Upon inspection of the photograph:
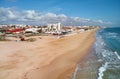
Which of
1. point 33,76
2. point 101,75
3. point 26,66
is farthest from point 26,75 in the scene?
point 101,75

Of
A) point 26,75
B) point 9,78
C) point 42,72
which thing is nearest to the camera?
point 9,78

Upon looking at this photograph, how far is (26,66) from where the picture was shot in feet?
56.6

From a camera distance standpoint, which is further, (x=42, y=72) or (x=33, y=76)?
(x=42, y=72)

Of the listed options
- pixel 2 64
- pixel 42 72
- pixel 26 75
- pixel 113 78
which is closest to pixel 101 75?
pixel 113 78

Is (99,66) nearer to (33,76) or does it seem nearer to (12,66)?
(33,76)

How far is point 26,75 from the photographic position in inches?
565

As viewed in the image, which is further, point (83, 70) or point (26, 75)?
point (83, 70)

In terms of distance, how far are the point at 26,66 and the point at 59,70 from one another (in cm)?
324

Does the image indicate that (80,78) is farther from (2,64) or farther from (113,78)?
(2,64)

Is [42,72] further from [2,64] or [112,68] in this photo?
[112,68]

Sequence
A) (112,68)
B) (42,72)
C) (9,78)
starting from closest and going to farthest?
1. (9,78)
2. (42,72)
3. (112,68)

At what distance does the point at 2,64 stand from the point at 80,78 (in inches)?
314

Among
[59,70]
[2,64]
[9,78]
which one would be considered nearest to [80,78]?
[59,70]

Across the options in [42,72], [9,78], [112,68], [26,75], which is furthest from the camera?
[112,68]
